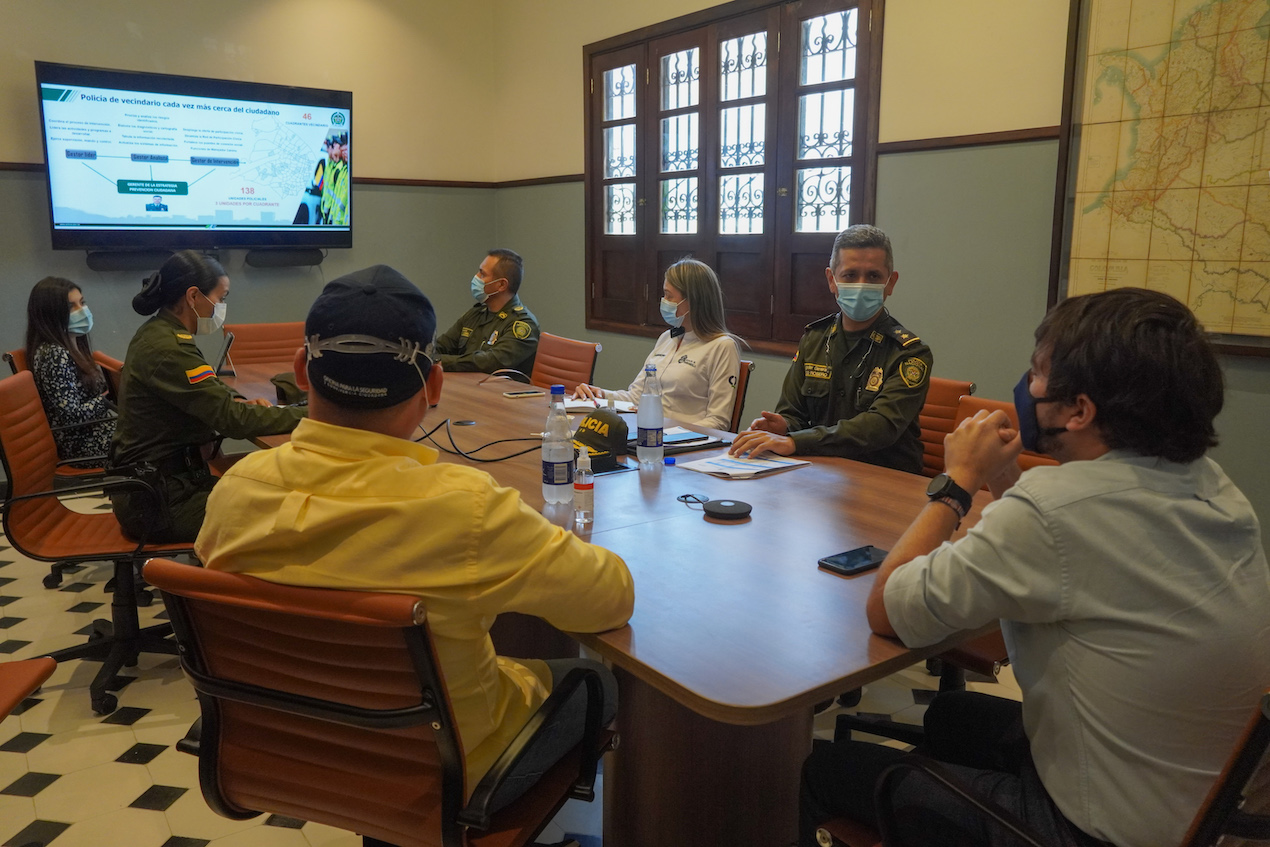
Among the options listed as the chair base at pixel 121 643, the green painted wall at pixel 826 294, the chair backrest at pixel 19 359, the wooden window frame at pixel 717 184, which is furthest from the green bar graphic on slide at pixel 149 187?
the chair base at pixel 121 643

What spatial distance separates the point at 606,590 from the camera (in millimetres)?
1430

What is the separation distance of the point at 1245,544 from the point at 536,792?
1.10 m

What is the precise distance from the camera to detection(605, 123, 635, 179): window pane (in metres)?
5.79

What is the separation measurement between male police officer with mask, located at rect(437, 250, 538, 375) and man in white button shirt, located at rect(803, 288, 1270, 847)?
3512mm

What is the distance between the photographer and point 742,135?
16.4 ft

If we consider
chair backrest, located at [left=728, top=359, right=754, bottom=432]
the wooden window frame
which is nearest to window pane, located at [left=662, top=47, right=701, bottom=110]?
the wooden window frame

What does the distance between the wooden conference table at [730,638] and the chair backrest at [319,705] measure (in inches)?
13.0

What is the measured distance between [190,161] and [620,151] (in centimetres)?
261

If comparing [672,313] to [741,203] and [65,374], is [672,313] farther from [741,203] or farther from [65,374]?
[65,374]

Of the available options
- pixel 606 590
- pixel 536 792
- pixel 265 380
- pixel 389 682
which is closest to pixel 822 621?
pixel 606 590

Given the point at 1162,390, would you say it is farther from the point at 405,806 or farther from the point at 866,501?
the point at 405,806

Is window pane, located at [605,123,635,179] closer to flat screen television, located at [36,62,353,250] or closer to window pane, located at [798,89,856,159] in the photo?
window pane, located at [798,89,856,159]

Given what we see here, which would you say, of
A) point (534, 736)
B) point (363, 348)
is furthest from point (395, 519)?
point (534, 736)

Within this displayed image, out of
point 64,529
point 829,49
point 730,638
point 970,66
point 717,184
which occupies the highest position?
point 829,49
